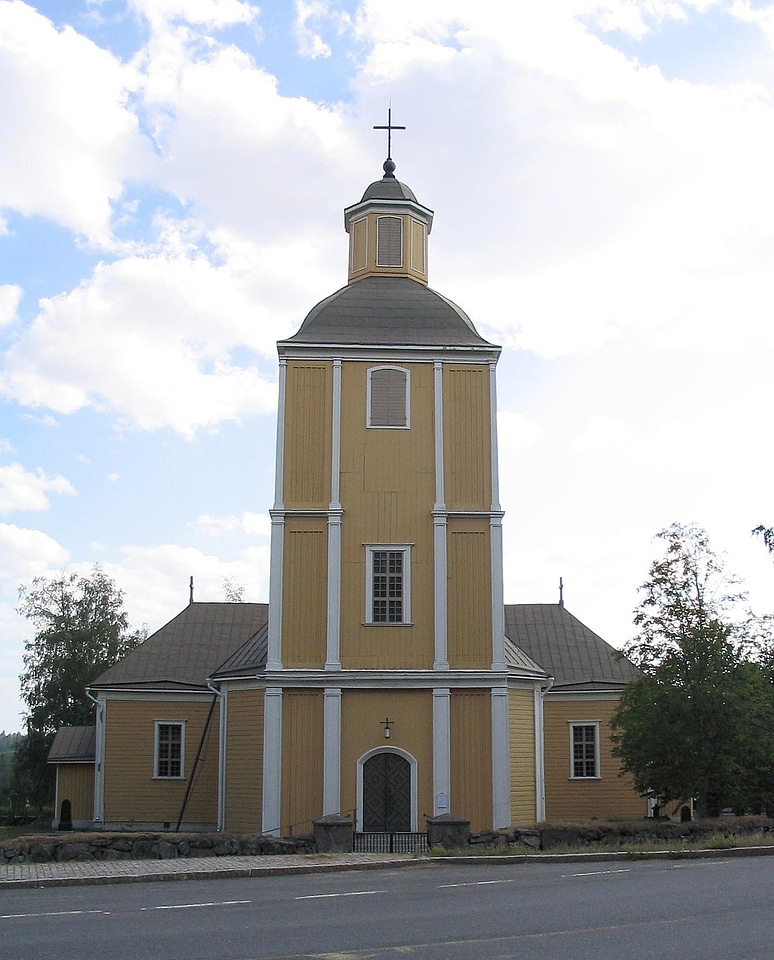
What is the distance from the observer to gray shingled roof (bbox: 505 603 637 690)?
33594 mm

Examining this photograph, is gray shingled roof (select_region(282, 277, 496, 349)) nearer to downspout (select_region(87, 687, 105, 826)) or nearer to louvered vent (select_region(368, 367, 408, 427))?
louvered vent (select_region(368, 367, 408, 427))

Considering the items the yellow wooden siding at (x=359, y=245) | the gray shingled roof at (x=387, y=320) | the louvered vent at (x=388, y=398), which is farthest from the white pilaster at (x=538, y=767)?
the yellow wooden siding at (x=359, y=245)

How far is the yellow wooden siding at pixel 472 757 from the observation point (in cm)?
2431

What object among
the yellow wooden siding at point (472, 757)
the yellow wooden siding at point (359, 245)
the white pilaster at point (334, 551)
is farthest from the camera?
the yellow wooden siding at point (359, 245)

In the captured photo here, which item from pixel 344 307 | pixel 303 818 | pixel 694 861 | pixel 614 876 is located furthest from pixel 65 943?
pixel 344 307

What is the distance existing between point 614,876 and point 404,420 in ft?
44.1

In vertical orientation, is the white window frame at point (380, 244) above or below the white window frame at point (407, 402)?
above

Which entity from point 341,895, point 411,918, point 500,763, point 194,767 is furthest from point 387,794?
point 411,918

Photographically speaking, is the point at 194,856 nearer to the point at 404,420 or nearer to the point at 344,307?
the point at 404,420

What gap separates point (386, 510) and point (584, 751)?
11540 millimetres

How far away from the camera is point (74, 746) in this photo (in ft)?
119

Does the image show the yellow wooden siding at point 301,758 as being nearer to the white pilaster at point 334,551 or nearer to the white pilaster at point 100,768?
the white pilaster at point 334,551

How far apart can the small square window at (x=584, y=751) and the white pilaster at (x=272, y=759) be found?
36.9 feet

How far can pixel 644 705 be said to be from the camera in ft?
77.9
